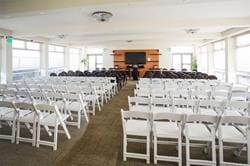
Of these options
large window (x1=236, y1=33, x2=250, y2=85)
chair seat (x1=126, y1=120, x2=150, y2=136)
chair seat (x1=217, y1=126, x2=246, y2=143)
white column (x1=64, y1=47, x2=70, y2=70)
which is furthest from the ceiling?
white column (x1=64, y1=47, x2=70, y2=70)

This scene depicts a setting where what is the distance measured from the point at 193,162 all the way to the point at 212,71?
12190 millimetres

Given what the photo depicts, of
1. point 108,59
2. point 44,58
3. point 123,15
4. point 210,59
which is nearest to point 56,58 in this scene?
point 44,58

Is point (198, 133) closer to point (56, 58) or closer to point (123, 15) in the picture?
point (123, 15)

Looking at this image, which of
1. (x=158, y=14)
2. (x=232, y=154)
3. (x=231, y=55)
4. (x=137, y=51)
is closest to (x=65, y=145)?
(x=232, y=154)

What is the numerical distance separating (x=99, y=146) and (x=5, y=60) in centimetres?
719

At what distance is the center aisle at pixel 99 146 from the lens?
2.93 metres

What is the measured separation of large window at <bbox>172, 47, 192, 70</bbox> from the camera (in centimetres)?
1881

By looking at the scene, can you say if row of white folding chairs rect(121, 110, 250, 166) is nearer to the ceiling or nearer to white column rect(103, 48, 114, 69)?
the ceiling

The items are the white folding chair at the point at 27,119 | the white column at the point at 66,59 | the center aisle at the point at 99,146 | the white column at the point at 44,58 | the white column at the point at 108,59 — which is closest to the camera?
the center aisle at the point at 99,146

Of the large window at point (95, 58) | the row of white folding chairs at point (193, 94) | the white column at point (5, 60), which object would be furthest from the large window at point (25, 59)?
the large window at point (95, 58)

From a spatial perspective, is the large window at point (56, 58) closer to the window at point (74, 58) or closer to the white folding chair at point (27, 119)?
the window at point (74, 58)

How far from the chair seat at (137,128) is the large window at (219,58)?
10157 mm

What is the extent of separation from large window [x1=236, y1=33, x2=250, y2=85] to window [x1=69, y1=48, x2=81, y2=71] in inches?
500

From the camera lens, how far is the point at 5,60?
830cm
